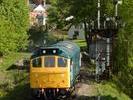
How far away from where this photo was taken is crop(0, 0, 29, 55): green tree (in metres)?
41.7

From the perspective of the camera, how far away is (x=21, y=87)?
93.4 ft

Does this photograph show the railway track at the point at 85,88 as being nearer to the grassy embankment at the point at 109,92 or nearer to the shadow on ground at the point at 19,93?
the grassy embankment at the point at 109,92

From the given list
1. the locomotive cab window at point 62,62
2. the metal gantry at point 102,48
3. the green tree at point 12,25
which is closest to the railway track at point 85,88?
the metal gantry at point 102,48

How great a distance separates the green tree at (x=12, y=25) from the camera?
41688mm

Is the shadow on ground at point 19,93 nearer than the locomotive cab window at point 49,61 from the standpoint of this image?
No

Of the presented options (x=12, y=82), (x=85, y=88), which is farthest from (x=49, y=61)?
(x=12, y=82)

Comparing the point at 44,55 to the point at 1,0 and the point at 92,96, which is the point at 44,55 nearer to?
the point at 92,96

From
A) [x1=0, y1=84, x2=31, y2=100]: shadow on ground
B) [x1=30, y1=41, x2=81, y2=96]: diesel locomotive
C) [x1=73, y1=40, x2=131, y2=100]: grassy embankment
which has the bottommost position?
[x1=73, y1=40, x2=131, y2=100]: grassy embankment

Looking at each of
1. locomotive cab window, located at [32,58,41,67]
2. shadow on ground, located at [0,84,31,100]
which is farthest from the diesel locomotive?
shadow on ground, located at [0,84,31,100]

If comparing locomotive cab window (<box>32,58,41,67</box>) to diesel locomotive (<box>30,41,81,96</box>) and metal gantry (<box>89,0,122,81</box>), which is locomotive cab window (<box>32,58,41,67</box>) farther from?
metal gantry (<box>89,0,122,81</box>)

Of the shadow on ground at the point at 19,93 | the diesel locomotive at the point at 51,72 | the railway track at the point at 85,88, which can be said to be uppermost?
the diesel locomotive at the point at 51,72

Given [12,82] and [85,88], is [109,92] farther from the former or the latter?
[12,82]

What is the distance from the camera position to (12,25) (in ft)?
149

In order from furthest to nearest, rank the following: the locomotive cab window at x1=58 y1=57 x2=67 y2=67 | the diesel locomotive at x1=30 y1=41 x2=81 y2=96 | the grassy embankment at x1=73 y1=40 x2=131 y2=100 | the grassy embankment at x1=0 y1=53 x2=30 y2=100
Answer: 1. the grassy embankment at x1=73 y1=40 x2=131 y2=100
2. the grassy embankment at x1=0 y1=53 x2=30 y2=100
3. the locomotive cab window at x1=58 y1=57 x2=67 y2=67
4. the diesel locomotive at x1=30 y1=41 x2=81 y2=96
